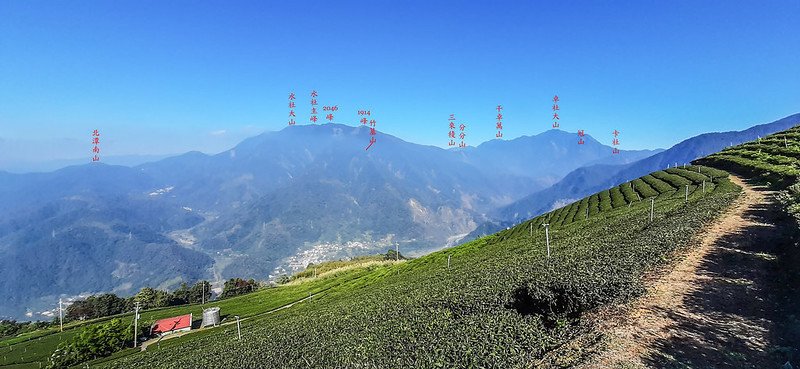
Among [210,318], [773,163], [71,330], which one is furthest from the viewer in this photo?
[71,330]

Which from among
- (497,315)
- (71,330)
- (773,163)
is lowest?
(71,330)

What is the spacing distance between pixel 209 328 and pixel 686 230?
285 ft

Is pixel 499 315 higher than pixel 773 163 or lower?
lower

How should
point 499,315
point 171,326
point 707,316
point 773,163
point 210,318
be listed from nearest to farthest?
point 707,316, point 499,315, point 773,163, point 171,326, point 210,318

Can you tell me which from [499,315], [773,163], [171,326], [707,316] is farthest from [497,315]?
[171,326]

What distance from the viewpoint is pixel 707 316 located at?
15.4 m

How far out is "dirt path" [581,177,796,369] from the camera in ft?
41.5

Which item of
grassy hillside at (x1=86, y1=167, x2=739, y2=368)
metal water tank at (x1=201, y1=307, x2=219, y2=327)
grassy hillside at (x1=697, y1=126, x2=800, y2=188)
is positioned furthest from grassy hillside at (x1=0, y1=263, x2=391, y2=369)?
grassy hillside at (x1=697, y1=126, x2=800, y2=188)

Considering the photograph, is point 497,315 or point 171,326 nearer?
point 497,315

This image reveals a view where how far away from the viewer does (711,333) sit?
14.0m

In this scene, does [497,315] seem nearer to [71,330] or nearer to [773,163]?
[773,163]

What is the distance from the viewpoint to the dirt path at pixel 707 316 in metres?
12.6

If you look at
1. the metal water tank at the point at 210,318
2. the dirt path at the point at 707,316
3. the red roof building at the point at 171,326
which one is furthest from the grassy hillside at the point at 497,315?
the metal water tank at the point at 210,318

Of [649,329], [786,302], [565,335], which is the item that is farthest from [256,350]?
[786,302]
